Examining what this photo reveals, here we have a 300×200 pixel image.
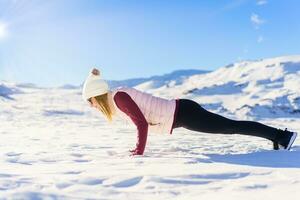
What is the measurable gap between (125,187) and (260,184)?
0.83 metres

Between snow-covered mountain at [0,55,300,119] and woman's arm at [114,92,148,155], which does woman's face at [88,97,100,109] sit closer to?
woman's arm at [114,92,148,155]

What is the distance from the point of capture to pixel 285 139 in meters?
5.45

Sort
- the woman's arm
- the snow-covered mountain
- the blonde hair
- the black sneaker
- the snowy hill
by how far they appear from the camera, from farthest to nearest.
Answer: the snowy hill → the snow-covered mountain → the black sneaker → the blonde hair → the woman's arm

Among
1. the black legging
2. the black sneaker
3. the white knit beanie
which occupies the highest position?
the white knit beanie

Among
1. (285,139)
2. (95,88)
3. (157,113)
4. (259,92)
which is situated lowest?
(285,139)

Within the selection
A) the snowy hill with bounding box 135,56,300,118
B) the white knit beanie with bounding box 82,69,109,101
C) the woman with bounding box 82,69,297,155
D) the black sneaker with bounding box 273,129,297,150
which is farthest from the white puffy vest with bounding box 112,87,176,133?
the snowy hill with bounding box 135,56,300,118

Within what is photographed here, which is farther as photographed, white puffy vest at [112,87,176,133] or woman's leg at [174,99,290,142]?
woman's leg at [174,99,290,142]

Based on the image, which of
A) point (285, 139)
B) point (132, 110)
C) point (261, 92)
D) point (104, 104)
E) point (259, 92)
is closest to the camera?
point (132, 110)

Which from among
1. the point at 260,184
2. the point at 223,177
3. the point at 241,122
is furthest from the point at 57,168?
the point at 241,122

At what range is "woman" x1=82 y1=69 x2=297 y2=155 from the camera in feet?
17.0

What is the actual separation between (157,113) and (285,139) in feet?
4.55

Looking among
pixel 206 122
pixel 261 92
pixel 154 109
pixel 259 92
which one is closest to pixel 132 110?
pixel 154 109

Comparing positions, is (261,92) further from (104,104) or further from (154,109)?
→ (104,104)

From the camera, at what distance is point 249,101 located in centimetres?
12950
